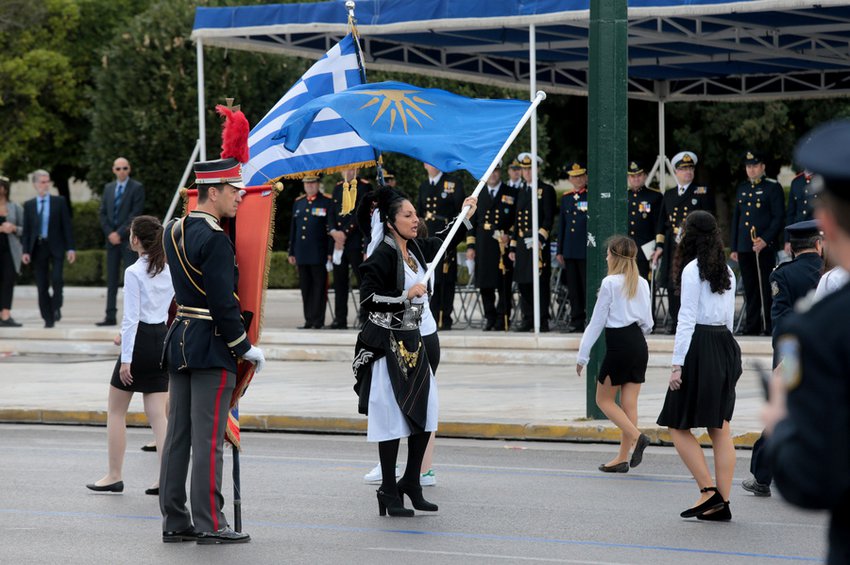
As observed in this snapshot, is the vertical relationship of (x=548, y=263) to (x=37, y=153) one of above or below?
below

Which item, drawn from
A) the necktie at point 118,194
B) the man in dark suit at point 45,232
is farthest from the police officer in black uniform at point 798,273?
the man in dark suit at point 45,232

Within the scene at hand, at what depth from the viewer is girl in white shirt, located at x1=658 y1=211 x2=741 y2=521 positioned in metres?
8.68

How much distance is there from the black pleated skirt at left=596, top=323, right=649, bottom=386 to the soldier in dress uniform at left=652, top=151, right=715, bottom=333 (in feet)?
26.1

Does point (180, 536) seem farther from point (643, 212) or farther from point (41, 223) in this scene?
point (41, 223)

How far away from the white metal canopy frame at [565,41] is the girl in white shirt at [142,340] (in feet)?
26.3

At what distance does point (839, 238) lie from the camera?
3100mm

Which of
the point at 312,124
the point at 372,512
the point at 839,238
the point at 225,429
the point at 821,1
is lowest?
the point at 372,512

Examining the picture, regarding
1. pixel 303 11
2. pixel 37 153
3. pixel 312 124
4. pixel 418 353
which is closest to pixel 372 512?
pixel 418 353

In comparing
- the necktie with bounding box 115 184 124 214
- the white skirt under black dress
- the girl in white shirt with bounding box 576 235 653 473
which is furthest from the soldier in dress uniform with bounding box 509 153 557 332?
the white skirt under black dress

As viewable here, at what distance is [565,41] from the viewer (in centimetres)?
1994

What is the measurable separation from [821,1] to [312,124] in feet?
22.1

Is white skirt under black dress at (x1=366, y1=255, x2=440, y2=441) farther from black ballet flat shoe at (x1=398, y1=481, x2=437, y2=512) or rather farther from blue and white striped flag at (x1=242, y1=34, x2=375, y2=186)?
blue and white striped flag at (x1=242, y1=34, x2=375, y2=186)

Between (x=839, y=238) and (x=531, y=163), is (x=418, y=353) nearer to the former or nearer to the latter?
(x=839, y=238)

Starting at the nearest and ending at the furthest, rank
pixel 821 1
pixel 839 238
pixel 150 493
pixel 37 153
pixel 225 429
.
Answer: pixel 839 238, pixel 225 429, pixel 150 493, pixel 821 1, pixel 37 153
